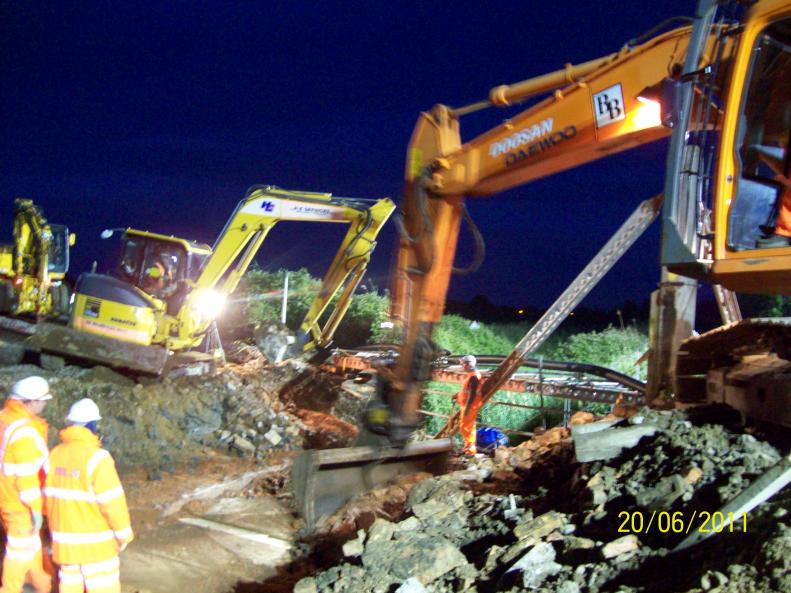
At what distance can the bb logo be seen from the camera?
14.3 ft

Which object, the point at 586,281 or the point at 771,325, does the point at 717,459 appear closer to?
the point at 771,325

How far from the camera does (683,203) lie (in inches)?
154

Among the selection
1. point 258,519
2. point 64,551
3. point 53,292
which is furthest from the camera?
point 53,292

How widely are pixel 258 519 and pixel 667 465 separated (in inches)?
184

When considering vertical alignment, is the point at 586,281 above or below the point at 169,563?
above

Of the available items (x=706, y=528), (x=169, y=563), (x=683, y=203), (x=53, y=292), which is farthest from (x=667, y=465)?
(x=53, y=292)

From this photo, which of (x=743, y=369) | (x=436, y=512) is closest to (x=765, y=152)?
(x=743, y=369)

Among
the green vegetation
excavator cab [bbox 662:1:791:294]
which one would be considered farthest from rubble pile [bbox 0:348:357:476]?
excavator cab [bbox 662:1:791:294]

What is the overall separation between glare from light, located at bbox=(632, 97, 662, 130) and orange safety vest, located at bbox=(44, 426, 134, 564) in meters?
3.70

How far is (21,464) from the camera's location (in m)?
4.71

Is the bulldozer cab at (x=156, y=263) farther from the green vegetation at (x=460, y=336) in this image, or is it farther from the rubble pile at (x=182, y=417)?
the green vegetation at (x=460, y=336)

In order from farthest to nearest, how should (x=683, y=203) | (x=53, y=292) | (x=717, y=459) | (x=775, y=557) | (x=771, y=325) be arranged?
(x=53, y=292) → (x=771, y=325) → (x=717, y=459) → (x=683, y=203) → (x=775, y=557)

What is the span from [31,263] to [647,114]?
13103mm

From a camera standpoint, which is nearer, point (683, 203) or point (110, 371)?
point (683, 203)
